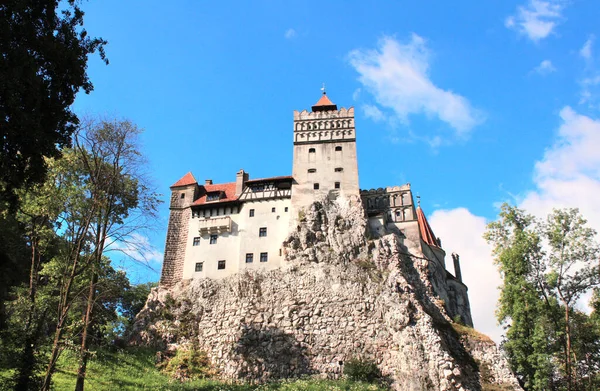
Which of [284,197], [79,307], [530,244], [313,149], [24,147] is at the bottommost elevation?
[79,307]

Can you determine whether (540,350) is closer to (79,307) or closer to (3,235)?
(79,307)


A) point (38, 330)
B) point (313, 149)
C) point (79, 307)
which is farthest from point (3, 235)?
point (313, 149)

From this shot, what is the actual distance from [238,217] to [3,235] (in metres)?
18.6

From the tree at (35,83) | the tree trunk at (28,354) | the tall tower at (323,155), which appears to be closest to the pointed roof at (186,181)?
the tall tower at (323,155)

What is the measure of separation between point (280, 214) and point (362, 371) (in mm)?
16399

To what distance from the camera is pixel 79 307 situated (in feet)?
93.6

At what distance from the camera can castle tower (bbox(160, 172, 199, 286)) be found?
4406 centimetres

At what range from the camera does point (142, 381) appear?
3148 cm

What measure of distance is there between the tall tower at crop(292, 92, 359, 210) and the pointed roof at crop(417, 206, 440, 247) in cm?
776

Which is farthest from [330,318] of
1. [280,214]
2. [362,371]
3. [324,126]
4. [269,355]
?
[324,126]

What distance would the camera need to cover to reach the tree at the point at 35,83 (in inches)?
577

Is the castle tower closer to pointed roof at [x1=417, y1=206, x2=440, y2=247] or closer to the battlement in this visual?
the battlement

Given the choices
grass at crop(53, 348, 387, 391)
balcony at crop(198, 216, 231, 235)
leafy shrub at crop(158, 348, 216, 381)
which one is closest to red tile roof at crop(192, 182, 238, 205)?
balcony at crop(198, 216, 231, 235)

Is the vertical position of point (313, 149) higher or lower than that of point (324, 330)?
higher
